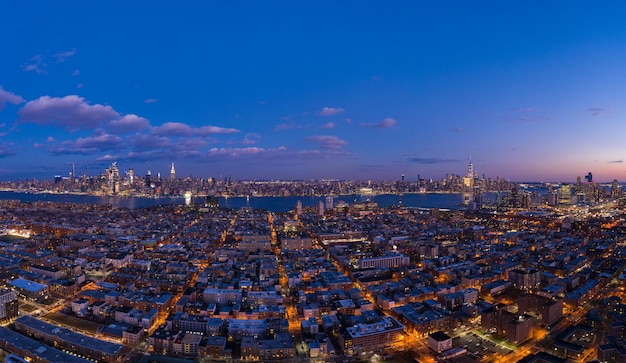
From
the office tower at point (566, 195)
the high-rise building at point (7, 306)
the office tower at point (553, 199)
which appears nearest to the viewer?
the high-rise building at point (7, 306)

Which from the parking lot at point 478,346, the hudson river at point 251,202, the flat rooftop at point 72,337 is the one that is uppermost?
the hudson river at point 251,202

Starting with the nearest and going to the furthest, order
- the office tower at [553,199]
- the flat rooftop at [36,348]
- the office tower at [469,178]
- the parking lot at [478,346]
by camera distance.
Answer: the flat rooftop at [36,348] → the parking lot at [478,346] → the office tower at [553,199] → the office tower at [469,178]

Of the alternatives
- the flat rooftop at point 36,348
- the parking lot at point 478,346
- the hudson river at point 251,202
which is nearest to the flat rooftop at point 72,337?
the flat rooftop at point 36,348

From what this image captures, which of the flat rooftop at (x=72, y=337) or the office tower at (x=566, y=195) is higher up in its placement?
the office tower at (x=566, y=195)

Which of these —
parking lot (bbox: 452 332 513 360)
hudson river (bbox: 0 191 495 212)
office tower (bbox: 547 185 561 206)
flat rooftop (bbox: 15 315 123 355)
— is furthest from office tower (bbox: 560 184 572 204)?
flat rooftop (bbox: 15 315 123 355)

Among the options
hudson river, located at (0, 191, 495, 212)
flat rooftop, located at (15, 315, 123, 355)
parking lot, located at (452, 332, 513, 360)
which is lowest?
parking lot, located at (452, 332, 513, 360)

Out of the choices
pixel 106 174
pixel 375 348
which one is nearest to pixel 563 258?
pixel 375 348

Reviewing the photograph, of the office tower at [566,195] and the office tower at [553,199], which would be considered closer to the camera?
the office tower at [553,199]

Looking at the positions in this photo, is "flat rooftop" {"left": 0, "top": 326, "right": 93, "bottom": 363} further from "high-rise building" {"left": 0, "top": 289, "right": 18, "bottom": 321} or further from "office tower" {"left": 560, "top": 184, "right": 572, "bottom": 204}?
"office tower" {"left": 560, "top": 184, "right": 572, "bottom": 204}

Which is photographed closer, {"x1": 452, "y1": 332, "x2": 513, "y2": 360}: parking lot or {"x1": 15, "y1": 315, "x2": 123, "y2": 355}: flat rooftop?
{"x1": 15, "y1": 315, "x2": 123, "y2": 355}: flat rooftop

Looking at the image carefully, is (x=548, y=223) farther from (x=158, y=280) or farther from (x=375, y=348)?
(x=158, y=280)

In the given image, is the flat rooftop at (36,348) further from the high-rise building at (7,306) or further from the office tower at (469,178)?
the office tower at (469,178)
